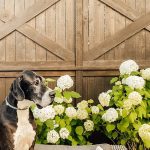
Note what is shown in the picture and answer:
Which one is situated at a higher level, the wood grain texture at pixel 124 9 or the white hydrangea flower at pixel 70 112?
the wood grain texture at pixel 124 9

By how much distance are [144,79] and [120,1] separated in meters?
1.35

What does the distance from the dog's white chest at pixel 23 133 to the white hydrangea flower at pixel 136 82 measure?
1.47 m

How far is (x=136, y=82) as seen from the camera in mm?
5297

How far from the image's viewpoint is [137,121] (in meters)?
5.27

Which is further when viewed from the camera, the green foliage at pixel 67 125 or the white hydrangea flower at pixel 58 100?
the white hydrangea flower at pixel 58 100

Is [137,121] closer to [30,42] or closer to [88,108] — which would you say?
[88,108]

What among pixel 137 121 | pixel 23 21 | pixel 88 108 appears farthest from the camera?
pixel 23 21

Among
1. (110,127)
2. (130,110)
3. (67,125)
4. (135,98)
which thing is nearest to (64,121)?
(67,125)

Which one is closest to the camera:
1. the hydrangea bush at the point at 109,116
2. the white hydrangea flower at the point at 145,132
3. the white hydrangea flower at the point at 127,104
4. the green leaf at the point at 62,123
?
the white hydrangea flower at the point at 145,132

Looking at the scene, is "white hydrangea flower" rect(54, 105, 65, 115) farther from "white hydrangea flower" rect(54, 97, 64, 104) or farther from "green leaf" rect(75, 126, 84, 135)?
"green leaf" rect(75, 126, 84, 135)

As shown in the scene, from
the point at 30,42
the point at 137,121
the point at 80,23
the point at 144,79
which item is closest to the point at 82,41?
the point at 80,23

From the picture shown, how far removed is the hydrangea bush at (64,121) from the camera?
5.38 m

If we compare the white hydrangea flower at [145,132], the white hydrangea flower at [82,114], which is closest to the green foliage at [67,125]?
the white hydrangea flower at [82,114]

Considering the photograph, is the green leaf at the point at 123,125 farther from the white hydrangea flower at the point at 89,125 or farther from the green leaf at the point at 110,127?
the white hydrangea flower at the point at 89,125
